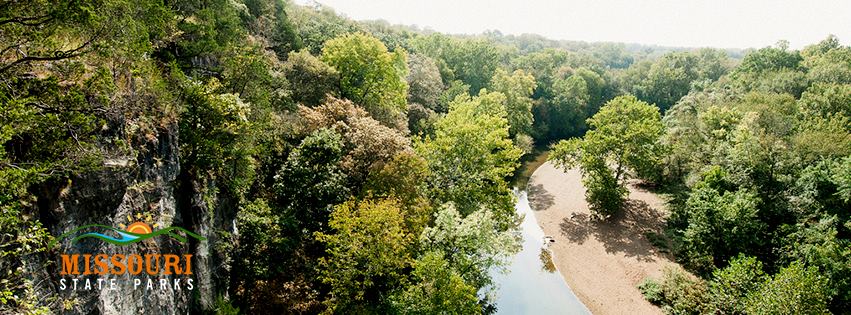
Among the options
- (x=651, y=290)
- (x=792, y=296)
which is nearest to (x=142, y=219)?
(x=792, y=296)

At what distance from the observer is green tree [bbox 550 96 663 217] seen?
34656 millimetres

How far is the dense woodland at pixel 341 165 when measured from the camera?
29.2 ft

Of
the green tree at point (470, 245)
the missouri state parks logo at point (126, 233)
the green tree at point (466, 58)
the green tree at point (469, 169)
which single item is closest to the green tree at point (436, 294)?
the green tree at point (470, 245)

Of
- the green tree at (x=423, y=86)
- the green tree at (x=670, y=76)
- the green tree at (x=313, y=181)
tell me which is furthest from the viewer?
the green tree at (x=670, y=76)

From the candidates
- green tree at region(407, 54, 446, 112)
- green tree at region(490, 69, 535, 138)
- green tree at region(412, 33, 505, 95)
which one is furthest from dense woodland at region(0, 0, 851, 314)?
green tree at region(412, 33, 505, 95)

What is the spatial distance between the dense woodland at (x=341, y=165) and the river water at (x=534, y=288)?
2.70 meters

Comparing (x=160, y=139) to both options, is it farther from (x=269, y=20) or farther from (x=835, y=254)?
(x=835, y=254)

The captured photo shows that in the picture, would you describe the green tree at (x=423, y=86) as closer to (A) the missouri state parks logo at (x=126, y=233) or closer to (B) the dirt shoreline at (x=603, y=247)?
(B) the dirt shoreline at (x=603, y=247)

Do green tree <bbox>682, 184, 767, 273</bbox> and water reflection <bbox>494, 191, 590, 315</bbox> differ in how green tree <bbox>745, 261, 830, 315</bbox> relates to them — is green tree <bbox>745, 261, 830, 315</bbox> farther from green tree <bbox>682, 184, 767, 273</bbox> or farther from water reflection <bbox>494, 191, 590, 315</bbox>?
water reflection <bbox>494, 191, 590, 315</bbox>

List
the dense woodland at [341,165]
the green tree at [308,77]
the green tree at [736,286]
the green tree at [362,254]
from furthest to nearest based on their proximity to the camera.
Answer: the green tree at [308,77] < the green tree at [736,286] < the green tree at [362,254] < the dense woodland at [341,165]

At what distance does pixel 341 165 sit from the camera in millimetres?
22734

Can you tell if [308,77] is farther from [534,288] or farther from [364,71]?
[534,288]

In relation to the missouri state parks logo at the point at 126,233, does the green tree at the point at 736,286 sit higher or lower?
lower

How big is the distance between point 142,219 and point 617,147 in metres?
32.4
